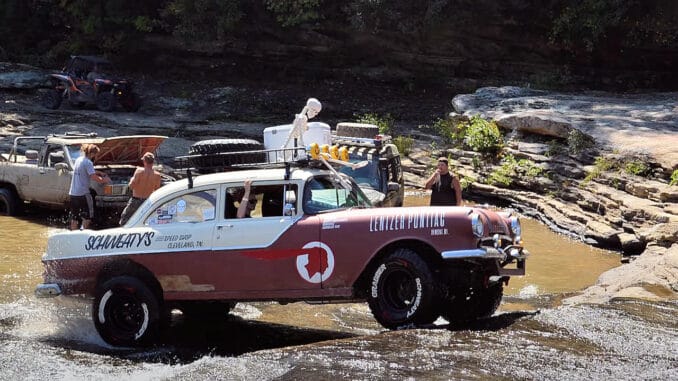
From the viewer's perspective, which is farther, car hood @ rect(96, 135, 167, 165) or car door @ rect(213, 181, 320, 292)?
car hood @ rect(96, 135, 167, 165)

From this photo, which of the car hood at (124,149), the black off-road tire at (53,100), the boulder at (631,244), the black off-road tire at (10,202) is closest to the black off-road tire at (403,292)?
the boulder at (631,244)

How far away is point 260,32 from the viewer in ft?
102

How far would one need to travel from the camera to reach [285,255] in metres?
8.73

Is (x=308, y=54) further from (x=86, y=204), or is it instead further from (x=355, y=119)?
(x=86, y=204)

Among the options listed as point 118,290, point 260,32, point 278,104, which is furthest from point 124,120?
point 118,290

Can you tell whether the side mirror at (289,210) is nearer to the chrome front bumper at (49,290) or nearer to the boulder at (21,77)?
the chrome front bumper at (49,290)

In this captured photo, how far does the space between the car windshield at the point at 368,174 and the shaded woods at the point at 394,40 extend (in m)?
13.7

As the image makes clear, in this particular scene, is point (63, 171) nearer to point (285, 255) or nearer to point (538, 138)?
point (285, 255)

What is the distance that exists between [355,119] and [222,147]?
1484 centimetres

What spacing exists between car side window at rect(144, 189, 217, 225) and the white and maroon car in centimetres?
1

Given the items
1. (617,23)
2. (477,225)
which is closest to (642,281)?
(477,225)

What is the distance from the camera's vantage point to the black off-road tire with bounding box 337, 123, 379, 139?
598 inches

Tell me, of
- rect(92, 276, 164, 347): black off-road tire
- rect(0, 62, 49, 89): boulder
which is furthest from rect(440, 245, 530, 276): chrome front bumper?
rect(0, 62, 49, 89): boulder

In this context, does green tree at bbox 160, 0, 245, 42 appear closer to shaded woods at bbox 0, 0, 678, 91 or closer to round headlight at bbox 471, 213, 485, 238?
shaded woods at bbox 0, 0, 678, 91
